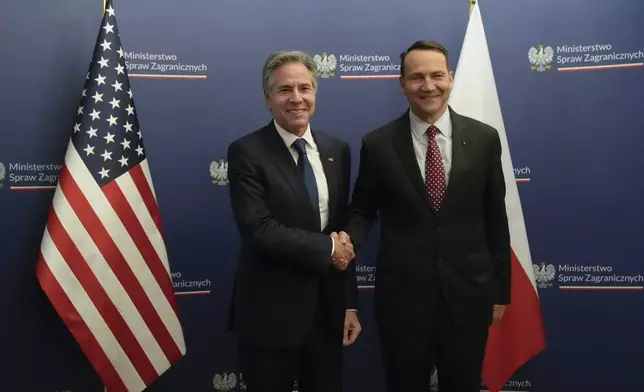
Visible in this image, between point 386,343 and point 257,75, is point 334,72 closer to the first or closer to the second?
point 257,75

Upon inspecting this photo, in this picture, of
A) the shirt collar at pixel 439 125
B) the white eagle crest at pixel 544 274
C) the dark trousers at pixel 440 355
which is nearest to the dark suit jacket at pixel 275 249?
the dark trousers at pixel 440 355

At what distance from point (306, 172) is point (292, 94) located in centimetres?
28

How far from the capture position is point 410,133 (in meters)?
1.91

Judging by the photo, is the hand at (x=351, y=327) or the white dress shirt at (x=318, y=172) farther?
the hand at (x=351, y=327)

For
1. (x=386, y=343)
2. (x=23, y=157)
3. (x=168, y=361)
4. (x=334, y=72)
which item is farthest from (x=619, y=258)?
(x=23, y=157)

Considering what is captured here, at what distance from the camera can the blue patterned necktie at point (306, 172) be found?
1.82m

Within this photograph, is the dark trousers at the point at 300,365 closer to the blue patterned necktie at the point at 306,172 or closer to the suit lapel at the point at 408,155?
the blue patterned necktie at the point at 306,172

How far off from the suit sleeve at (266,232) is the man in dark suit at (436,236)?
0.48 ft

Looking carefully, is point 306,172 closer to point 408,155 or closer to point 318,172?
point 318,172

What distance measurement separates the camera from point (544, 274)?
9.16 ft

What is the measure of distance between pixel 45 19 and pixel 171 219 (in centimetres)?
117

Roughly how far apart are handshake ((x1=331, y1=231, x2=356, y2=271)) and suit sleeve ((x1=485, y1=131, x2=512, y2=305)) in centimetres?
54

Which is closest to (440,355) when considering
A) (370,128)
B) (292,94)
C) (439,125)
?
(439,125)

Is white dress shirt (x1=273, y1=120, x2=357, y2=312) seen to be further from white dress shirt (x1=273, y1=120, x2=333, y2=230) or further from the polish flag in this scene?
the polish flag
